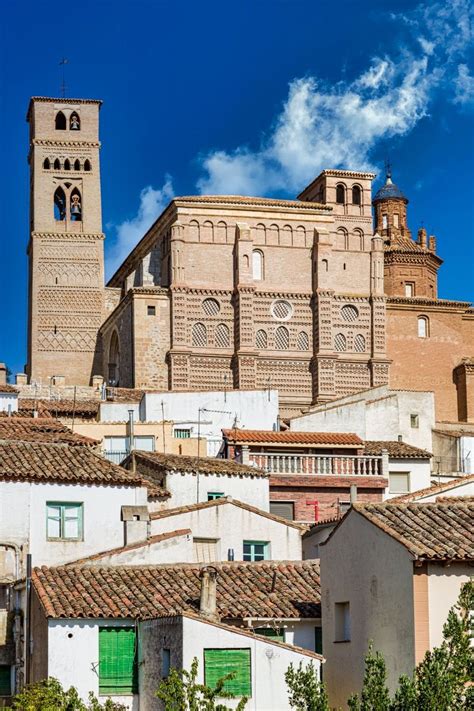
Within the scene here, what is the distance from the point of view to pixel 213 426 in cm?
4453

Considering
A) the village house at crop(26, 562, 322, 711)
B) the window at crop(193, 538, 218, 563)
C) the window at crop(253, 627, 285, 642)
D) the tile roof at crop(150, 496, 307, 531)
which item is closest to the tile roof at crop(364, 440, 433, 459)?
the tile roof at crop(150, 496, 307, 531)

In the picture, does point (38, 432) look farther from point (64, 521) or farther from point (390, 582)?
point (390, 582)

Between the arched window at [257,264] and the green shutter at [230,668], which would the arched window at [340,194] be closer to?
the arched window at [257,264]

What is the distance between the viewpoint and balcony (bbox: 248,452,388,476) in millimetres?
37688

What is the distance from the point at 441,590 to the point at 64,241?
201ft

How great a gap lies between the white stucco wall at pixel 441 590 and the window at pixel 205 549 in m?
8.91

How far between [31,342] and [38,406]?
30705 mm

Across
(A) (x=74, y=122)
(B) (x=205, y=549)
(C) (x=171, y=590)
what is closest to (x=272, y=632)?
(C) (x=171, y=590)

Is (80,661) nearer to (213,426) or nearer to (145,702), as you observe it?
(145,702)

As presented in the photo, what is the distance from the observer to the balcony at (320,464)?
3769cm

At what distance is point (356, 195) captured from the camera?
76938 millimetres

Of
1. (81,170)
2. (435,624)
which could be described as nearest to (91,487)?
(435,624)

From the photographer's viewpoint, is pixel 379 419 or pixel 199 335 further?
pixel 199 335

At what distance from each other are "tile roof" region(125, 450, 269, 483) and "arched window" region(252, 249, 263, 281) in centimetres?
3737
